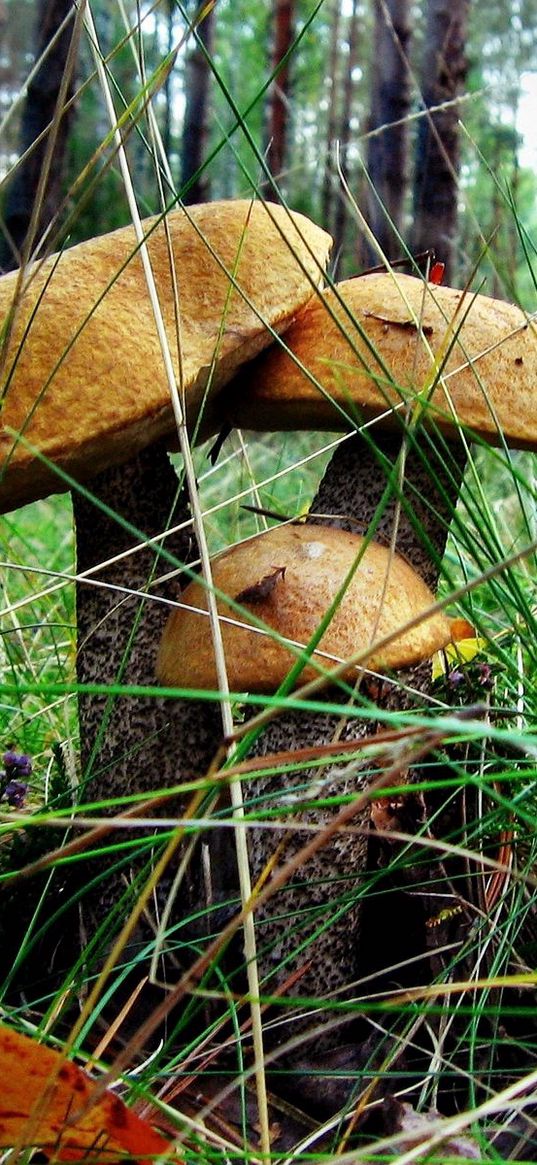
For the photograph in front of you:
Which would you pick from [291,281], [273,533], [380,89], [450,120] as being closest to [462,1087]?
[273,533]

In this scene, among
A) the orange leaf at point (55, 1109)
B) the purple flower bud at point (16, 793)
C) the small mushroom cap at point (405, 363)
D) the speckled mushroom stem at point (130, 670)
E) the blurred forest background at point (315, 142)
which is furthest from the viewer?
the speckled mushroom stem at point (130, 670)

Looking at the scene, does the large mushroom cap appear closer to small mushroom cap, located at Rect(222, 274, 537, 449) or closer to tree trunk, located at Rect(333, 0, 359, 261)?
small mushroom cap, located at Rect(222, 274, 537, 449)

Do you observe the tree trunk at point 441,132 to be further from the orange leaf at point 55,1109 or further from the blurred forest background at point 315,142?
the orange leaf at point 55,1109

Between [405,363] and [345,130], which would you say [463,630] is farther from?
[345,130]

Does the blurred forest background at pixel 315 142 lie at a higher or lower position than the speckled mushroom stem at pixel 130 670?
higher

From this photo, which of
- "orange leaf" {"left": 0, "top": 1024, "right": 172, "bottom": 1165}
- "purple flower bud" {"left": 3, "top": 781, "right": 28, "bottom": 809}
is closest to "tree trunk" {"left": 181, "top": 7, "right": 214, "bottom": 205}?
"purple flower bud" {"left": 3, "top": 781, "right": 28, "bottom": 809}

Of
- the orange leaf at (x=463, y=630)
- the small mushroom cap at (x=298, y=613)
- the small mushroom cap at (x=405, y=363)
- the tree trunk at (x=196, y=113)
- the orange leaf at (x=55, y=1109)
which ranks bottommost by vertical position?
the orange leaf at (x=463, y=630)

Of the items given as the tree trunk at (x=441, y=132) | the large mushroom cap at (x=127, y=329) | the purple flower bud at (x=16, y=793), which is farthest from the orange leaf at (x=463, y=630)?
the tree trunk at (x=441, y=132)
